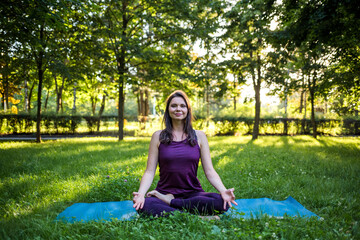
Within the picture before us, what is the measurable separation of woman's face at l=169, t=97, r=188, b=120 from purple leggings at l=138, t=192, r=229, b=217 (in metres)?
1.08

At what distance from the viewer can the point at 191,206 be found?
273cm

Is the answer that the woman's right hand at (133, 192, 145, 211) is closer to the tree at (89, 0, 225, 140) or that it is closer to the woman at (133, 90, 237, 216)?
the woman at (133, 90, 237, 216)

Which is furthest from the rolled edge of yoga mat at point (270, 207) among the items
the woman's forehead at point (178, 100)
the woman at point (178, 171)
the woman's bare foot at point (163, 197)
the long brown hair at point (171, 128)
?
A: the woman's forehead at point (178, 100)

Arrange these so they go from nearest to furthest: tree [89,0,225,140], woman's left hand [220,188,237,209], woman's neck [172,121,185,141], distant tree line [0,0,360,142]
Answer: woman's left hand [220,188,237,209] → woman's neck [172,121,185,141] → distant tree line [0,0,360,142] → tree [89,0,225,140]

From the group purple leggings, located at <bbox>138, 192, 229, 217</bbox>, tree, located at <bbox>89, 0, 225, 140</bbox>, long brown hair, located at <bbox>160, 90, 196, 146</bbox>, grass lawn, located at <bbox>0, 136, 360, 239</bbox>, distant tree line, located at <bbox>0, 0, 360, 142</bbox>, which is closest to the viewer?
grass lawn, located at <bbox>0, 136, 360, 239</bbox>

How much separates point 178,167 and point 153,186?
1.73 meters

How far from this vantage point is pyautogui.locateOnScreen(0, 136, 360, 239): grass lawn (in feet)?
7.79

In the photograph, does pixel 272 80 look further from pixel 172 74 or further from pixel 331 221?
pixel 331 221

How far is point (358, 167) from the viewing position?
5496 millimetres

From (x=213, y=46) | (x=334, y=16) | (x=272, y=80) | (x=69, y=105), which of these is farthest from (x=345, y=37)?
(x=69, y=105)

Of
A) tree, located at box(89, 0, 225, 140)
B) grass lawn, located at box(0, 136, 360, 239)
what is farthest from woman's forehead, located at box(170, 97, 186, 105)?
tree, located at box(89, 0, 225, 140)

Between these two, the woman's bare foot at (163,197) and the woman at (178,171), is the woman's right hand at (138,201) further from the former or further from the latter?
the woman's bare foot at (163,197)

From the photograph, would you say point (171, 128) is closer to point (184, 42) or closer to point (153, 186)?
point (153, 186)

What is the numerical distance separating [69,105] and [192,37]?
86.7 feet
